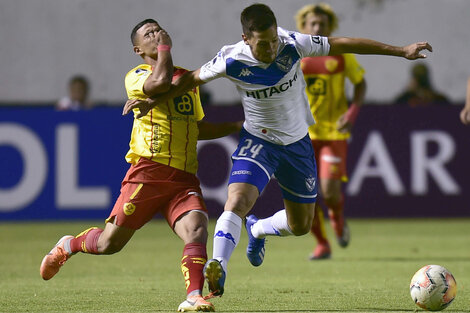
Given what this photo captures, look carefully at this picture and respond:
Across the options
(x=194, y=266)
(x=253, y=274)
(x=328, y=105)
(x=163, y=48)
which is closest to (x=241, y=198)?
(x=194, y=266)

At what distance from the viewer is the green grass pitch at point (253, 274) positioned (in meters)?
6.72

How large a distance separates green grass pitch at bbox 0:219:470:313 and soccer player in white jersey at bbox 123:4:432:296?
65 cm

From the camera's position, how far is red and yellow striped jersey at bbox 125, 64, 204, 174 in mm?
6793

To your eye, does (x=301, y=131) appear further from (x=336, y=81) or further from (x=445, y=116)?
(x=445, y=116)

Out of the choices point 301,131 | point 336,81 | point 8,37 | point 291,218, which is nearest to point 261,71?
point 301,131

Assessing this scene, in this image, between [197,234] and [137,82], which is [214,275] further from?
[137,82]

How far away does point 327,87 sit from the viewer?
10.1 metres

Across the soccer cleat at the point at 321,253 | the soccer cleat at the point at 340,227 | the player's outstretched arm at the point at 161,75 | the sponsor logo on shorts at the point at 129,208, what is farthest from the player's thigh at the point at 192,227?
the soccer cleat at the point at 340,227

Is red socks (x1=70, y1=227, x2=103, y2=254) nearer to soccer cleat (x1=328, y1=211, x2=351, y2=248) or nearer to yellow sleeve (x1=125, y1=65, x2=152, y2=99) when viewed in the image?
yellow sleeve (x1=125, y1=65, x2=152, y2=99)

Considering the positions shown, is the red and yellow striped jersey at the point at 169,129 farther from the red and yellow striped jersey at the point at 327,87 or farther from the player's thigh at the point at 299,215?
the red and yellow striped jersey at the point at 327,87

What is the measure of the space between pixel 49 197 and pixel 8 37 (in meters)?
5.29

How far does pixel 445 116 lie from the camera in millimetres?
13977

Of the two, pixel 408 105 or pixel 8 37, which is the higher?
pixel 8 37

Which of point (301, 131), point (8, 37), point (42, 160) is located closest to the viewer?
point (301, 131)
